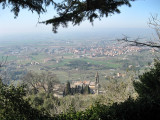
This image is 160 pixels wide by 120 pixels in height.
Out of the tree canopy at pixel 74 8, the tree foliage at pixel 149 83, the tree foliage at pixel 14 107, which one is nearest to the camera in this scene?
the tree canopy at pixel 74 8

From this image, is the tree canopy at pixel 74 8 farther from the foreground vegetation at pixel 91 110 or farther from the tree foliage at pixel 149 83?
the tree foliage at pixel 149 83

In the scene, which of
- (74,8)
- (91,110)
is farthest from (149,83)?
(74,8)

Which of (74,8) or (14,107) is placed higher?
(74,8)

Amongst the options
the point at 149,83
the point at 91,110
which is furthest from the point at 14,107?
the point at 149,83

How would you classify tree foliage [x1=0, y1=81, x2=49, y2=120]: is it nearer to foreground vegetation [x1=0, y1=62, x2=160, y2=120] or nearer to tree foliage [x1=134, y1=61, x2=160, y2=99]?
foreground vegetation [x1=0, y1=62, x2=160, y2=120]

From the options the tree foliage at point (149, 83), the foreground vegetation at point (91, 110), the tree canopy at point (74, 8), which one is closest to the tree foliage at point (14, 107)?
the foreground vegetation at point (91, 110)

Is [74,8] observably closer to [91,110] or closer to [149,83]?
[91,110]

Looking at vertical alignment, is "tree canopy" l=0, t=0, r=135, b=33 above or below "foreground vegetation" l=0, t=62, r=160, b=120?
above

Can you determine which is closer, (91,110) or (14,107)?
(91,110)

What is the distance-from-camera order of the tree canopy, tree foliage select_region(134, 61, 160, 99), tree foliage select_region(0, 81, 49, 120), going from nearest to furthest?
the tree canopy, tree foliage select_region(0, 81, 49, 120), tree foliage select_region(134, 61, 160, 99)

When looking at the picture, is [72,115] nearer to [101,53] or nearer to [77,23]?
[77,23]

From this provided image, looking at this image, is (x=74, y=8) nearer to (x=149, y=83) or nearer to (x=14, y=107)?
(x=14, y=107)

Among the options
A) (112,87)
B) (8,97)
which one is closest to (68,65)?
(112,87)

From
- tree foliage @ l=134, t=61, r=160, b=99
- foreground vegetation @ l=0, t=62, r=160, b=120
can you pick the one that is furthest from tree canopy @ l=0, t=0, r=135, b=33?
tree foliage @ l=134, t=61, r=160, b=99
